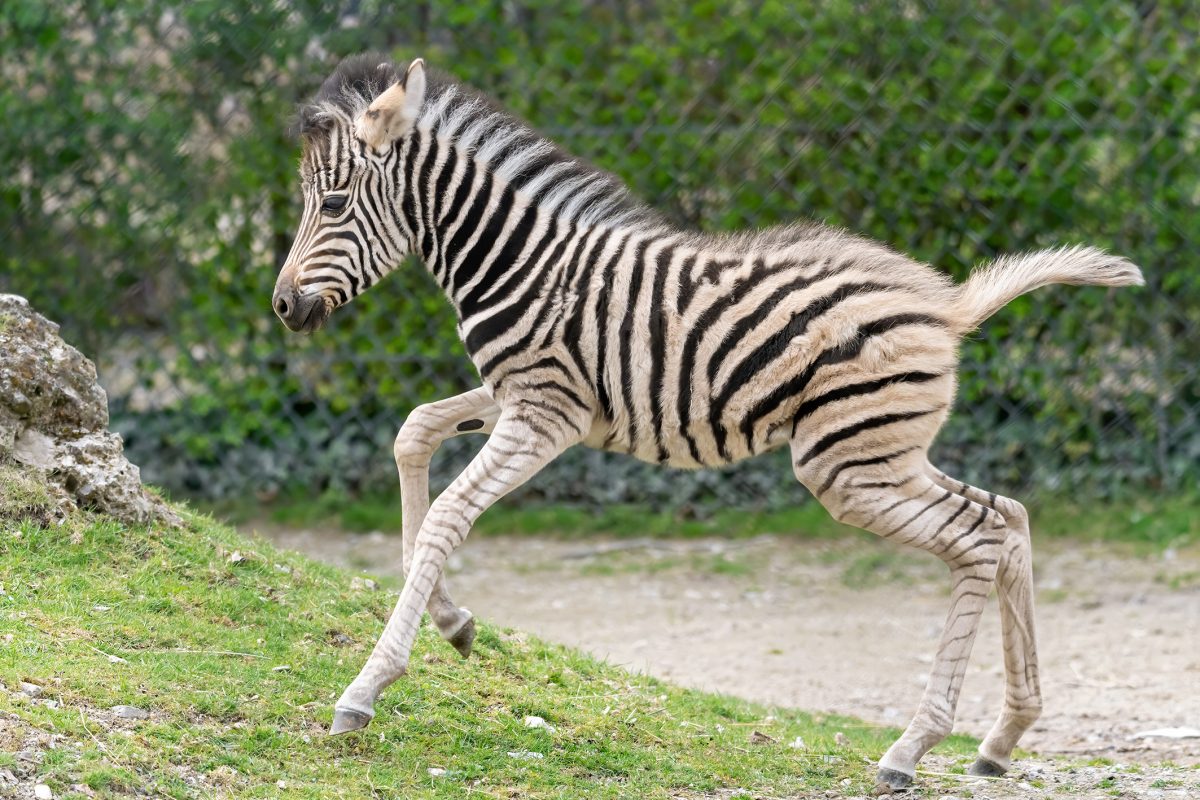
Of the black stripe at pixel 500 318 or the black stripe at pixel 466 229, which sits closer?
the black stripe at pixel 500 318

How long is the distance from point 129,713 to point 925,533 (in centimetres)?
309

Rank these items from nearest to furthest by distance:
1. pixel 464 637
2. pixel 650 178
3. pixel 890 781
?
pixel 890 781
pixel 464 637
pixel 650 178

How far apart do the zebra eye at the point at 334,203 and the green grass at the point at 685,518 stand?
5.56m

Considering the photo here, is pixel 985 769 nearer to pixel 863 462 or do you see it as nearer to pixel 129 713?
pixel 863 462

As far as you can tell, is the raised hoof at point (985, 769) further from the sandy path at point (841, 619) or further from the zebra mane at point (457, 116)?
the zebra mane at point (457, 116)

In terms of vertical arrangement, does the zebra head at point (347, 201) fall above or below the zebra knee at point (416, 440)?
above

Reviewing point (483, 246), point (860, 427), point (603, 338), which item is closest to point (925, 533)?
→ point (860, 427)

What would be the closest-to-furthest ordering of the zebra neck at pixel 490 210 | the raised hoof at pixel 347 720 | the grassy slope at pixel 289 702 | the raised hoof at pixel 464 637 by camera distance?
the grassy slope at pixel 289 702, the raised hoof at pixel 347 720, the raised hoof at pixel 464 637, the zebra neck at pixel 490 210

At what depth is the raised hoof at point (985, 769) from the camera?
18.8 ft

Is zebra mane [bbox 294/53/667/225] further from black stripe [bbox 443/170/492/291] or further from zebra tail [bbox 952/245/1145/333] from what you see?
zebra tail [bbox 952/245/1145/333]

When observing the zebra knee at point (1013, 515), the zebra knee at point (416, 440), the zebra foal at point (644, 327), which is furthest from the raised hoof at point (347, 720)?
the zebra knee at point (1013, 515)

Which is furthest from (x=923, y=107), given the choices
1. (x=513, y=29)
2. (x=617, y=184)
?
(x=617, y=184)

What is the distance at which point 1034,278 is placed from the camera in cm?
580

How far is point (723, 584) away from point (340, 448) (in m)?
3.48
